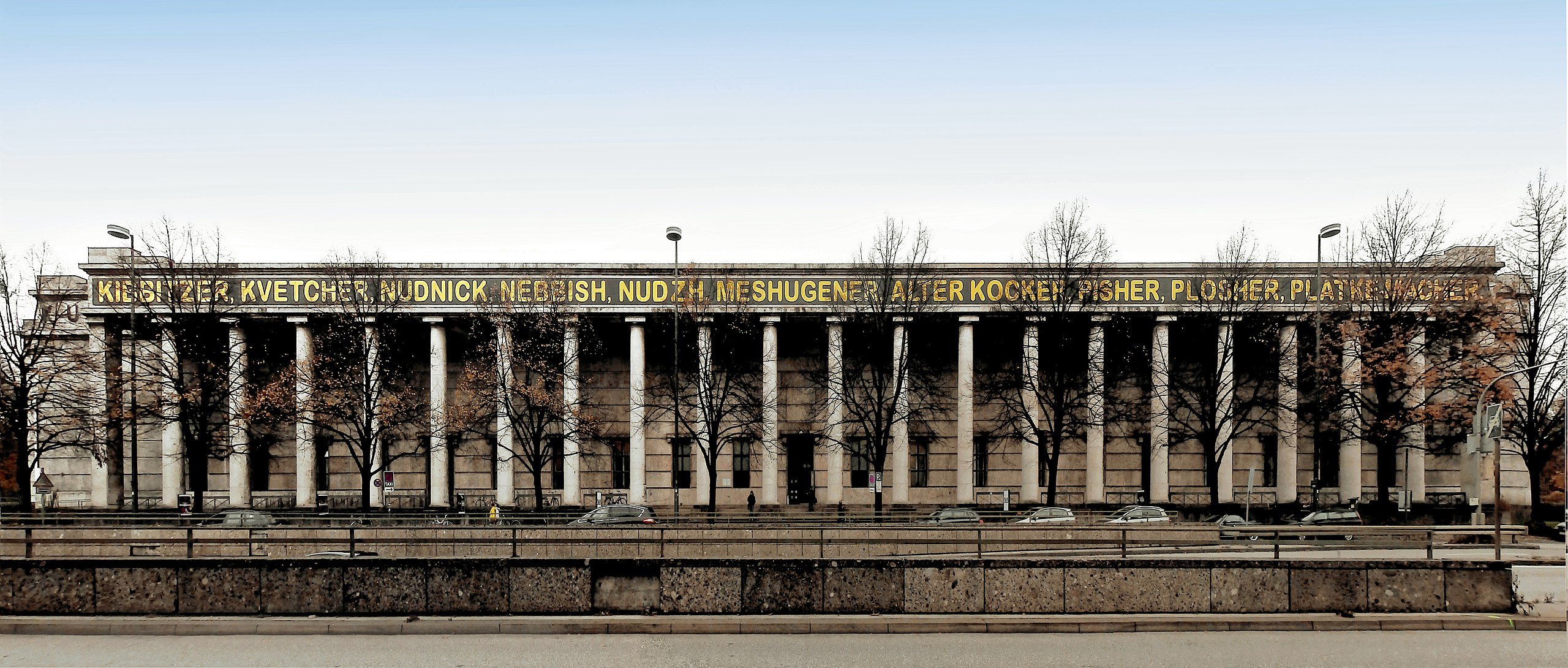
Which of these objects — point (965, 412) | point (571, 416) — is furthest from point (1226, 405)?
point (571, 416)

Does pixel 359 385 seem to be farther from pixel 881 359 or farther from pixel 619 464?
pixel 881 359

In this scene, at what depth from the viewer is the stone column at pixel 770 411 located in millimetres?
44531

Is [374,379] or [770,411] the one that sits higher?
[374,379]

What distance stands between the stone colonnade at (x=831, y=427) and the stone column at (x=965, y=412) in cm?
5

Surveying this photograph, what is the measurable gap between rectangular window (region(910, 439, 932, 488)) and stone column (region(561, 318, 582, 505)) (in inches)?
698

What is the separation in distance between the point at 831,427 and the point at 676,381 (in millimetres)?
8257

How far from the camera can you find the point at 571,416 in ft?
142

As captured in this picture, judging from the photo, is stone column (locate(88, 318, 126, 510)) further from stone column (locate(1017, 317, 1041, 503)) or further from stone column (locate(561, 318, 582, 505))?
stone column (locate(1017, 317, 1041, 503))

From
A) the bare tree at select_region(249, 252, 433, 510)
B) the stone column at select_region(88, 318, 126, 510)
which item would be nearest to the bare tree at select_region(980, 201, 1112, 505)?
the bare tree at select_region(249, 252, 433, 510)

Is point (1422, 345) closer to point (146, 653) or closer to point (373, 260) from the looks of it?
point (146, 653)

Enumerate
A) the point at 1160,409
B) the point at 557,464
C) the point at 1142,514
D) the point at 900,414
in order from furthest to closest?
the point at 557,464
the point at 900,414
the point at 1160,409
the point at 1142,514

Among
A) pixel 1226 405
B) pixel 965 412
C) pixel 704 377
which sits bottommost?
pixel 965 412

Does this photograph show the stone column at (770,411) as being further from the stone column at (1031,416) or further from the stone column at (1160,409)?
the stone column at (1160,409)

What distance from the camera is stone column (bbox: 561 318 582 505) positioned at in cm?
4303
